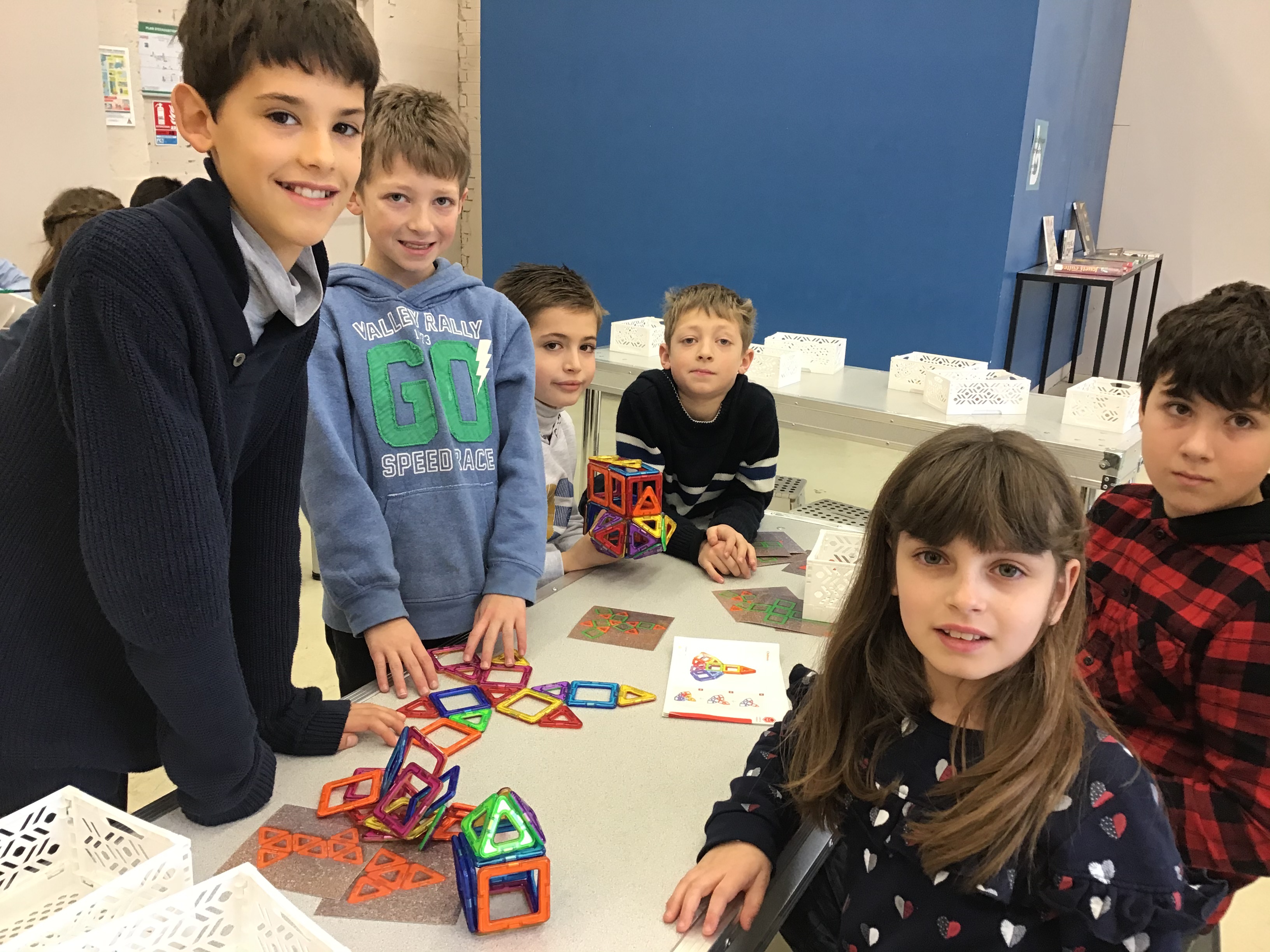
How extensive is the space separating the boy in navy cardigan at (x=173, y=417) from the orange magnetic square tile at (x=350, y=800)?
61 millimetres

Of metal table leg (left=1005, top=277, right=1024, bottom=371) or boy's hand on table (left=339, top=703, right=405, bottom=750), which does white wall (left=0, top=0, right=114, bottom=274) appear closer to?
boy's hand on table (left=339, top=703, right=405, bottom=750)

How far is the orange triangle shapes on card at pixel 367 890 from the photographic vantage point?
868 mm

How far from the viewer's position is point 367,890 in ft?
2.88

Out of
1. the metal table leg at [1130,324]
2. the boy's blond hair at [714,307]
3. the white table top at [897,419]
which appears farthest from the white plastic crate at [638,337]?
the metal table leg at [1130,324]

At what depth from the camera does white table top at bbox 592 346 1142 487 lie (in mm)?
2262

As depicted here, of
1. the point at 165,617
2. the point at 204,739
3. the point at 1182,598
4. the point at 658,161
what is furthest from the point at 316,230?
the point at 658,161

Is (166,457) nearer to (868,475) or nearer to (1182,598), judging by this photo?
(1182,598)

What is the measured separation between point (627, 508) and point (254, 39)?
0.93 meters

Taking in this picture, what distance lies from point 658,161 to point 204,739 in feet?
16.7

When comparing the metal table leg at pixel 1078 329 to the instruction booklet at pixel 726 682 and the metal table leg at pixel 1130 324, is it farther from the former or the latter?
the instruction booklet at pixel 726 682

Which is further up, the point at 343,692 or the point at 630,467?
the point at 630,467

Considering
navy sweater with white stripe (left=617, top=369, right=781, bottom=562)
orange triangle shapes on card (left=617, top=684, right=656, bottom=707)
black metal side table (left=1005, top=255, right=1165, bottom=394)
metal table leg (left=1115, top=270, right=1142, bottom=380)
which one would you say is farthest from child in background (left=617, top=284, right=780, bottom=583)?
metal table leg (left=1115, top=270, right=1142, bottom=380)

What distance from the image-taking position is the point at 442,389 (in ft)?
4.63

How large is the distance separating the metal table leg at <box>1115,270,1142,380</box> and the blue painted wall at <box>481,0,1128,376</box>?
0.87 meters
